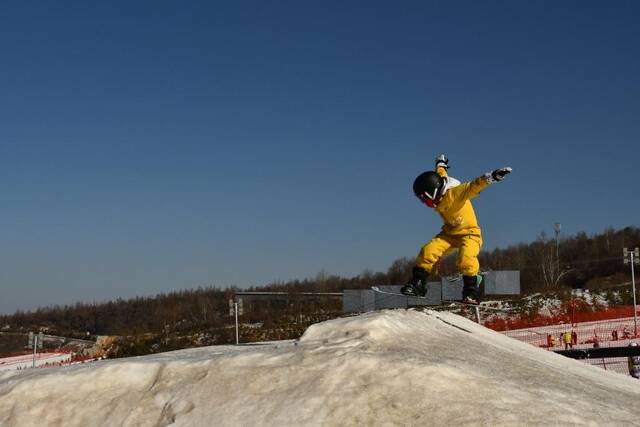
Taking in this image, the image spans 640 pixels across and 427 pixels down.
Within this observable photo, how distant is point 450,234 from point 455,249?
23 cm

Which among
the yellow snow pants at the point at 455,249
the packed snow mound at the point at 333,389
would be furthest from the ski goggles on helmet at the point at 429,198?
the packed snow mound at the point at 333,389

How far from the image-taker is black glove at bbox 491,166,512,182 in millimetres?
5941

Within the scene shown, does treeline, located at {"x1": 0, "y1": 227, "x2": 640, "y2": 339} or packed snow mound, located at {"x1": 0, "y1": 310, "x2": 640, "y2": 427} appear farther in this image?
treeline, located at {"x1": 0, "y1": 227, "x2": 640, "y2": 339}

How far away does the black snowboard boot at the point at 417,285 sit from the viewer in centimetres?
677

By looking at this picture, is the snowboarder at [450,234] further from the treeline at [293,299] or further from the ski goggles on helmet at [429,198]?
the treeline at [293,299]

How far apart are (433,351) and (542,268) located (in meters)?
52.0

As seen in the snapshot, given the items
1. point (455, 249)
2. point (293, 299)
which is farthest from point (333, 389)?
point (293, 299)

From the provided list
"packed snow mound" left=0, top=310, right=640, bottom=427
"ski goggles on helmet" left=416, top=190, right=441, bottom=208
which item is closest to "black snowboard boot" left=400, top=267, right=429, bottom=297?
"ski goggles on helmet" left=416, top=190, right=441, bottom=208

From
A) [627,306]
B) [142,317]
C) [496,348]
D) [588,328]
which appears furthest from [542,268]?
[496,348]

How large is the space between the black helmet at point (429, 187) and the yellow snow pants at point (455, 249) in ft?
1.42

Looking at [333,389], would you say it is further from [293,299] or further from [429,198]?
[293,299]

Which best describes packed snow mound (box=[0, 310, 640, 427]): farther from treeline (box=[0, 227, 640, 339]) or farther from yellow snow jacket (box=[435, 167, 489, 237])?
treeline (box=[0, 227, 640, 339])

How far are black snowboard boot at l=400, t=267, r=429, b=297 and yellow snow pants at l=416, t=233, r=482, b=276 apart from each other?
0.06m

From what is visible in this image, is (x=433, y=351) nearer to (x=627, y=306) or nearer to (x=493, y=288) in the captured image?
(x=493, y=288)
